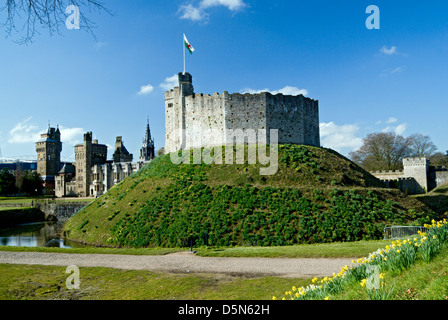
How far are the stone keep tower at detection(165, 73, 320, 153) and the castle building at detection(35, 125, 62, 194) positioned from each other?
77.8 meters

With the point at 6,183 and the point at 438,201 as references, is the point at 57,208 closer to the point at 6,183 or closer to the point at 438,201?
the point at 6,183

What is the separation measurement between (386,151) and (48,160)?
3807 inches

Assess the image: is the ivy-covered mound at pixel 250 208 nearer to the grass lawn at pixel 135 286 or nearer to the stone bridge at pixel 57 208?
the grass lawn at pixel 135 286

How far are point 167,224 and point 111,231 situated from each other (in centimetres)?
544

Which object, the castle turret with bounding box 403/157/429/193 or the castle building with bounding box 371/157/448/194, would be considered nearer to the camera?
the castle building with bounding box 371/157/448/194

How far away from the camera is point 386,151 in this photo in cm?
6506

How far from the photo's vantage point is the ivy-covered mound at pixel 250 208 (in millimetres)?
23011

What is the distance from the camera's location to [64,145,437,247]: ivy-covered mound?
75.5 feet

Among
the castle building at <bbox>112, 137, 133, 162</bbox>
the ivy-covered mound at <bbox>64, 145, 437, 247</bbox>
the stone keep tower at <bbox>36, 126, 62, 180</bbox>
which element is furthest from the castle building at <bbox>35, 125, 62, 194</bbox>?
the ivy-covered mound at <bbox>64, 145, 437, 247</bbox>

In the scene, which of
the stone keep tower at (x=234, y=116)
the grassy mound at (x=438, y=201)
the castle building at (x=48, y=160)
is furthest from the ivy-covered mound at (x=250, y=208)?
the castle building at (x=48, y=160)

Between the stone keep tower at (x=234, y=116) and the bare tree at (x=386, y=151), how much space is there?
31702 millimetres

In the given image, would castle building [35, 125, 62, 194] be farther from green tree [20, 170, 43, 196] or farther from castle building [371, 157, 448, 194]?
castle building [371, 157, 448, 194]

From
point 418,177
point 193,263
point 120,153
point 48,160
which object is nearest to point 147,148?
point 120,153
